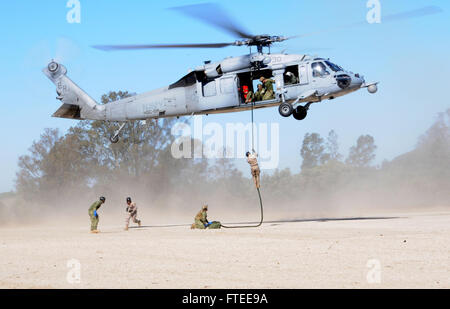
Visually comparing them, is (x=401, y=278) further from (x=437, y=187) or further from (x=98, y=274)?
(x=437, y=187)

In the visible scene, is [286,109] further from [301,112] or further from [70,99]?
[70,99]

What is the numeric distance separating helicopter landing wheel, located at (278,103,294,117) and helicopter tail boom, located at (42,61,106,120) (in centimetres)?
856

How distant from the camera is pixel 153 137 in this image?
45.3m

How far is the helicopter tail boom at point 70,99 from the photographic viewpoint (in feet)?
84.7

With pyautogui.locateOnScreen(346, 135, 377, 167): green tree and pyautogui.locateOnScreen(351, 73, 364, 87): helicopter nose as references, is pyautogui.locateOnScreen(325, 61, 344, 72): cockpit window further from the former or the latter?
pyautogui.locateOnScreen(346, 135, 377, 167): green tree

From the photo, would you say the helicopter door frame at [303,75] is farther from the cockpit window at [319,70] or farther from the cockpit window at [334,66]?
the cockpit window at [334,66]

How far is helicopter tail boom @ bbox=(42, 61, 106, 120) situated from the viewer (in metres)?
25.8

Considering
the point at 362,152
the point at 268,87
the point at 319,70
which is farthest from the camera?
the point at 362,152

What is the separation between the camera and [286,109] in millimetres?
21656

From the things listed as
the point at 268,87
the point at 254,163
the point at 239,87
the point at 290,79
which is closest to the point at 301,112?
the point at 290,79

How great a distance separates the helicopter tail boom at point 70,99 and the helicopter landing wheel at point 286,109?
8.56 metres

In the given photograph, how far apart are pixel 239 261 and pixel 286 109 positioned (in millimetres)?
10196
